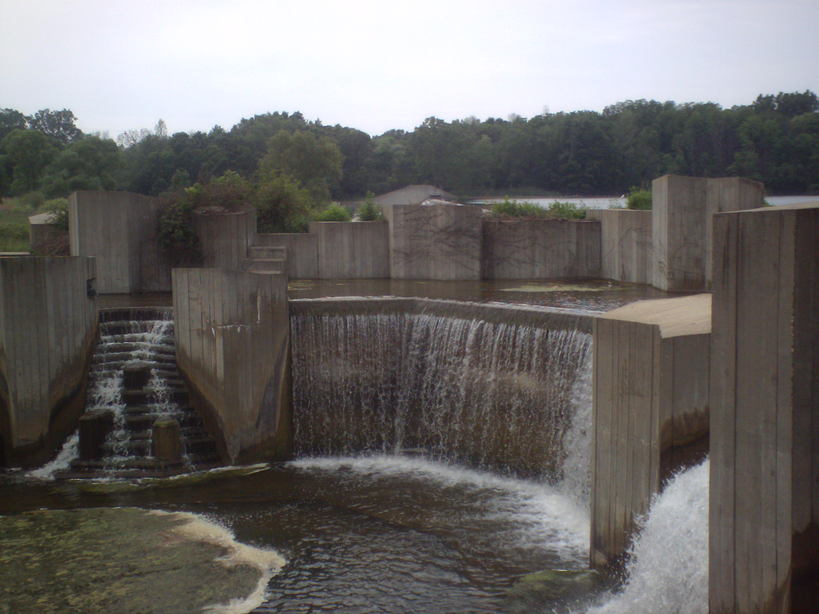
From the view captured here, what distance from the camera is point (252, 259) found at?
1847 centimetres

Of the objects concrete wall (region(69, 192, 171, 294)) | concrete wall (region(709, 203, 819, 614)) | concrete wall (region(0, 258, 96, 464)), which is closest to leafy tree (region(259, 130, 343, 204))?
concrete wall (region(69, 192, 171, 294))

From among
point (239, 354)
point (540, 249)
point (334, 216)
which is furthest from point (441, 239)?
point (239, 354)

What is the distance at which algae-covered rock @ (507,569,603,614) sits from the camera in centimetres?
715

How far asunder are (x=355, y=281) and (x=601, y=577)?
1187cm

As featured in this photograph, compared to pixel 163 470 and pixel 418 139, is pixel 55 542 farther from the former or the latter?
pixel 418 139

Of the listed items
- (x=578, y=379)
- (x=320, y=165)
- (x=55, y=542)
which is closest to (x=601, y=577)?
(x=578, y=379)

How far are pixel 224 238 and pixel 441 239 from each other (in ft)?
15.4

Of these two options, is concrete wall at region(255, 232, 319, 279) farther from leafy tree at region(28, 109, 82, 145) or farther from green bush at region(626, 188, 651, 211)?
leafy tree at region(28, 109, 82, 145)

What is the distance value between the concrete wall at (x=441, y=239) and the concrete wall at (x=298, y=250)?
1.95 metres

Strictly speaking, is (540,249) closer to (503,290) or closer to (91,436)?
(503,290)

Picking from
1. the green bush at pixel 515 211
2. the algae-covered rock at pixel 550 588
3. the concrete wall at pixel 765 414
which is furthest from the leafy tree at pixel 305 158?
the concrete wall at pixel 765 414

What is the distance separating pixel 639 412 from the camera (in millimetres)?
7148

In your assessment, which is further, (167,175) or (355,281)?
(167,175)

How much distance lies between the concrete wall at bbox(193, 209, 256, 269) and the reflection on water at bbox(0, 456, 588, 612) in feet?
25.4
